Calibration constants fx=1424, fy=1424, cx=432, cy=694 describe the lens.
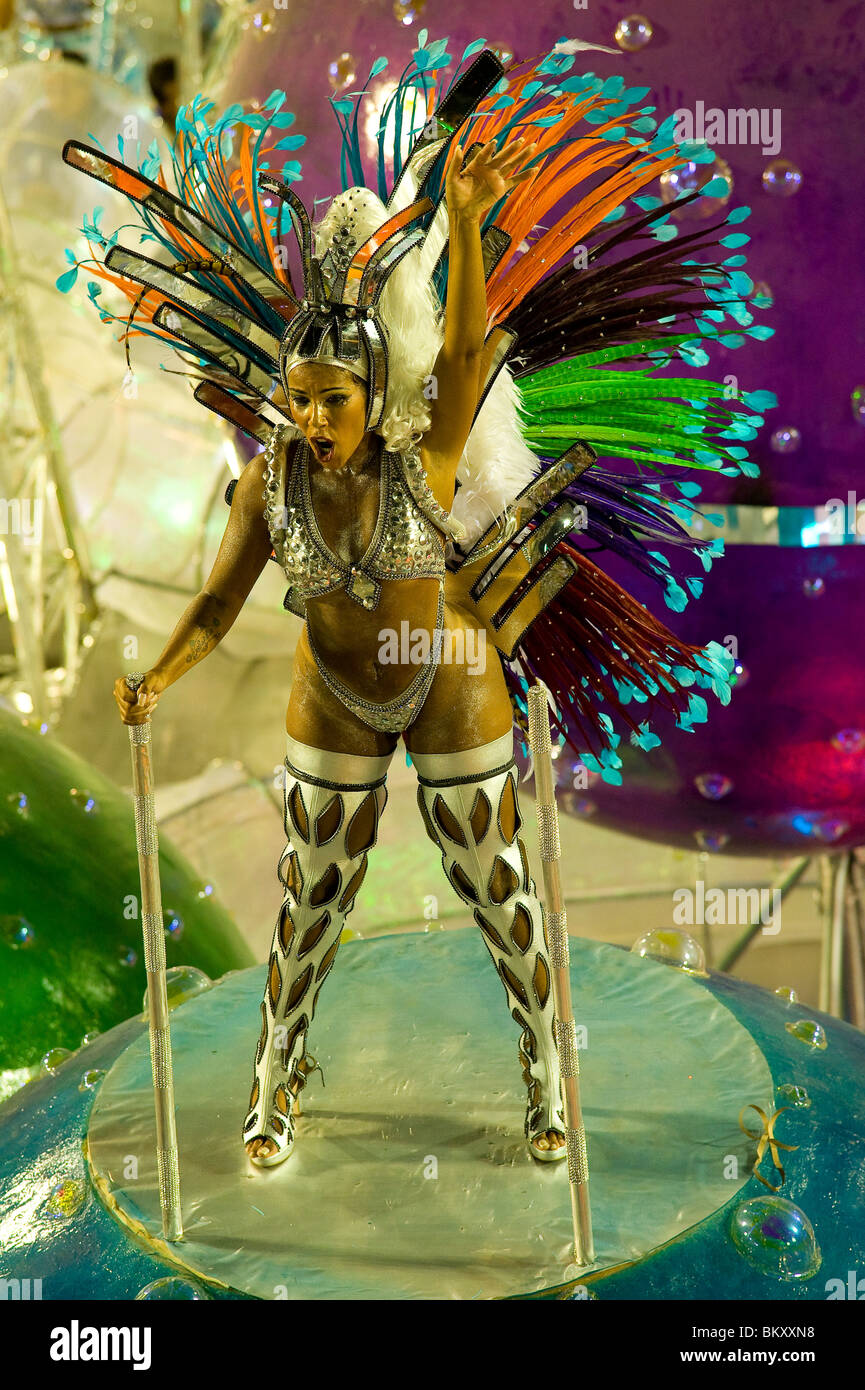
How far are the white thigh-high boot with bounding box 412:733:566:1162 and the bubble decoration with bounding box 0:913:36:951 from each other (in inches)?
25.7

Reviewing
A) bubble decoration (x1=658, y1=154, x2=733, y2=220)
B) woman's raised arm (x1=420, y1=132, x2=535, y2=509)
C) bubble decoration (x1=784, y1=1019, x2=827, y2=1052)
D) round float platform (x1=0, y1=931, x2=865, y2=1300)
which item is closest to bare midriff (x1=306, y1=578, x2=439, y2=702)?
woman's raised arm (x1=420, y1=132, x2=535, y2=509)

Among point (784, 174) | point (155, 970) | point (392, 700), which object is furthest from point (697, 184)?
point (155, 970)

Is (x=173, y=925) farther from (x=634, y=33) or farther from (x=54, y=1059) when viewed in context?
(x=634, y=33)

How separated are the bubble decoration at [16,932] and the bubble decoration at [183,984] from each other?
176mm

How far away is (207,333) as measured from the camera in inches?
58.5

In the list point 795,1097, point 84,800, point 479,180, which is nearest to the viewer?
point 479,180

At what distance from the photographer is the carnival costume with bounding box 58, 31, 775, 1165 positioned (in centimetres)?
141

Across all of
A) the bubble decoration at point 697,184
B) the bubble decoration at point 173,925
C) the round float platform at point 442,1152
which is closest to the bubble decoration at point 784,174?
the bubble decoration at point 697,184

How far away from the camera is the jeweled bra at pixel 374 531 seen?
141cm

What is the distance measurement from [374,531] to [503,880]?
0.40 m

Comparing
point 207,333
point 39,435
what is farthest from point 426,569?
point 39,435

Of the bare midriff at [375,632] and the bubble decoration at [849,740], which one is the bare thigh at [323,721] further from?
the bubble decoration at [849,740]

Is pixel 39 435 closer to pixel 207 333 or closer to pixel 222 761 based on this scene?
pixel 222 761

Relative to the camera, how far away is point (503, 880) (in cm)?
153
